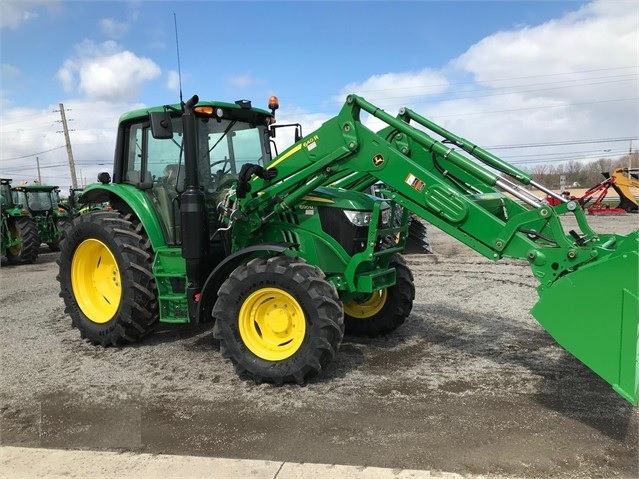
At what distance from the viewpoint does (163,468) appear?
314cm

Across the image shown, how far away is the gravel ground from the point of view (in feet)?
10.7

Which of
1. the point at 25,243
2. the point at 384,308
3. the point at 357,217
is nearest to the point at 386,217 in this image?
the point at 357,217

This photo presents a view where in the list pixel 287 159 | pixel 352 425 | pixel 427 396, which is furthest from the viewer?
pixel 287 159

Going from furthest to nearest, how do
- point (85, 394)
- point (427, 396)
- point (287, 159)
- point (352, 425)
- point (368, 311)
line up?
point (368, 311), point (287, 159), point (85, 394), point (427, 396), point (352, 425)

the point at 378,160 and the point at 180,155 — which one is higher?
the point at 180,155

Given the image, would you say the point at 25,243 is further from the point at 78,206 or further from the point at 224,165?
the point at 224,165

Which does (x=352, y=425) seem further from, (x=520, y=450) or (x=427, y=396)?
(x=520, y=450)

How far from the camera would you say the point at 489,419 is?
12.0 ft

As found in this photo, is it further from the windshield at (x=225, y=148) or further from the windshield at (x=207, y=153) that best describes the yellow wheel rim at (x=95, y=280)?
the windshield at (x=225, y=148)

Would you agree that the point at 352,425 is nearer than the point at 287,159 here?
Yes

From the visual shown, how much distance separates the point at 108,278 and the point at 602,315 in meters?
4.80

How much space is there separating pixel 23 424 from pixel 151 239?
200 cm

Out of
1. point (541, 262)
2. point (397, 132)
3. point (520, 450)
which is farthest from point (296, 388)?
point (397, 132)

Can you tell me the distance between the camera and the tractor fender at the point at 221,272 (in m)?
4.61
